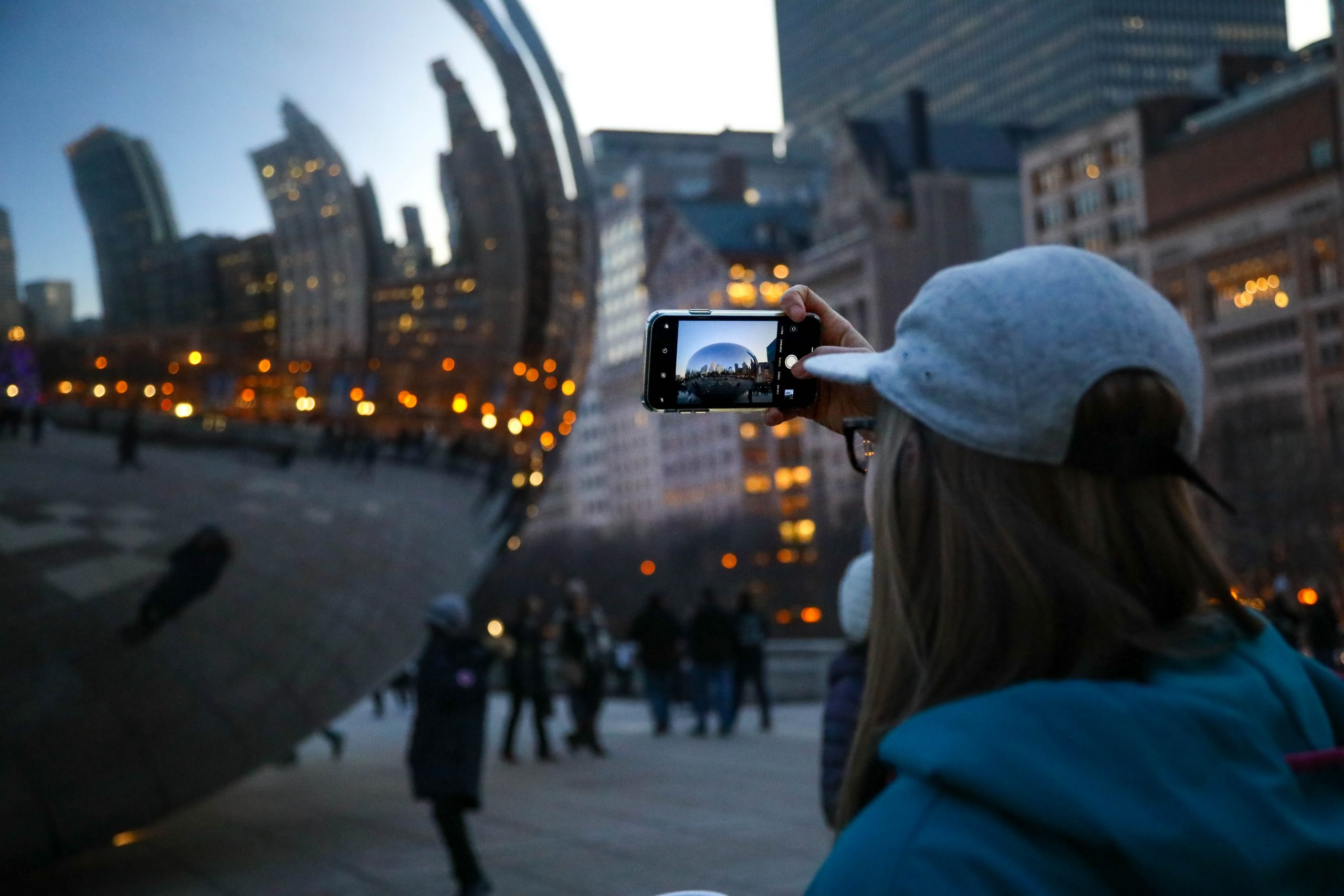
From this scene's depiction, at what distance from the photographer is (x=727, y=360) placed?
2.00 metres

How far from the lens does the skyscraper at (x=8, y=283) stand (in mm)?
6141

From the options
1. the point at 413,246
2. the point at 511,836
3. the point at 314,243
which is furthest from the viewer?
the point at 511,836

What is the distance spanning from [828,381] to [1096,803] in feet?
2.87

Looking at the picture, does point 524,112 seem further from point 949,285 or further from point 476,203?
point 949,285

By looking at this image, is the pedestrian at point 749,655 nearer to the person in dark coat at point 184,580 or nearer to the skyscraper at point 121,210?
the person in dark coat at point 184,580

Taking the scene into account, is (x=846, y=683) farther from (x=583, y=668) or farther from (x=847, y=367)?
(x=583, y=668)

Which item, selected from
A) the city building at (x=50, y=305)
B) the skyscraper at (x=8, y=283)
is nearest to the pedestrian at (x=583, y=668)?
the city building at (x=50, y=305)

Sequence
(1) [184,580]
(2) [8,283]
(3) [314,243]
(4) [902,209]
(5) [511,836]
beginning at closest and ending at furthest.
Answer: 1. (2) [8,283]
2. (1) [184,580]
3. (3) [314,243]
4. (5) [511,836]
5. (4) [902,209]

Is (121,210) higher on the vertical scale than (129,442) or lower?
higher

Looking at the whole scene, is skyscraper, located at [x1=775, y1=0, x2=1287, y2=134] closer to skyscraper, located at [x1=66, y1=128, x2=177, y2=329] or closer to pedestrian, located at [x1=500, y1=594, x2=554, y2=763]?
pedestrian, located at [x1=500, y1=594, x2=554, y2=763]

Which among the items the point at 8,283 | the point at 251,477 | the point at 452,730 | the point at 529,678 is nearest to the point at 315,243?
the point at 251,477

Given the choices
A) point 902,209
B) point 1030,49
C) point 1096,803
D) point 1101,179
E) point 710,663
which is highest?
point 1030,49

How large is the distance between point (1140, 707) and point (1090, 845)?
12 centimetres

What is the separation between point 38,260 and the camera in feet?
20.4
